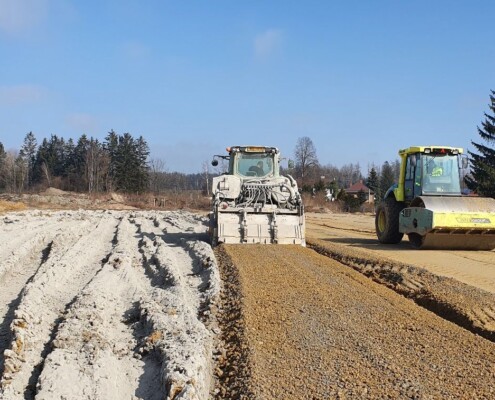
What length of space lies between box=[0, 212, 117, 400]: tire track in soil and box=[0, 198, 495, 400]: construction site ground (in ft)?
0.06

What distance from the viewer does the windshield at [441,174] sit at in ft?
41.9

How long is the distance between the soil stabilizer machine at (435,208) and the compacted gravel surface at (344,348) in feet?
15.3

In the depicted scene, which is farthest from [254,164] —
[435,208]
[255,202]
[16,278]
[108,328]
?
[108,328]

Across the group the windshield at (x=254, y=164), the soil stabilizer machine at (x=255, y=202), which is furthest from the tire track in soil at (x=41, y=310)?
the windshield at (x=254, y=164)

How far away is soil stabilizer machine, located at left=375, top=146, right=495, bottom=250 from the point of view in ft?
37.3

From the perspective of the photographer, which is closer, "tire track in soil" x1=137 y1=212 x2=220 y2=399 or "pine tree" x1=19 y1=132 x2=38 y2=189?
"tire track in soil" x1=137 y1=212 x2=220 y2=399

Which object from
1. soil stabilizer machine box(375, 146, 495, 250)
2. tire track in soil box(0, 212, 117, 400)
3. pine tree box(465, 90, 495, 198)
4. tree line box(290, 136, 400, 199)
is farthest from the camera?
tree line box(290, 136, 400, 199)

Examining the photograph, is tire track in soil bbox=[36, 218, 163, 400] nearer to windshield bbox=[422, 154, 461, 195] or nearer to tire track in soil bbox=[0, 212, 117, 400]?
tire track in soil bbox=[0, 212, 117, 400]

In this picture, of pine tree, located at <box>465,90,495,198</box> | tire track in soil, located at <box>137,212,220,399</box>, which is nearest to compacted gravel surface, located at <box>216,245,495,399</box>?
tire track in soil, located at <box>137,212,220,399</box>

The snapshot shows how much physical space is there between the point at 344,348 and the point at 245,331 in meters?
1.03

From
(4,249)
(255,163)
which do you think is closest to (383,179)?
(255,163)

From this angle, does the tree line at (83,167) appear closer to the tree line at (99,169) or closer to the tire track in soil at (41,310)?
the tree line at (99,169)

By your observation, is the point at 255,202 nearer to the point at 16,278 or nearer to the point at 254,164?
the point at 254,164

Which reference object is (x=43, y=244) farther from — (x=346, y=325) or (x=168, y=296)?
(x=346, y=325)
